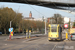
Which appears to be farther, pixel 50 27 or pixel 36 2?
pixel 50 27

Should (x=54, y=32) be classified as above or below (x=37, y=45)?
above

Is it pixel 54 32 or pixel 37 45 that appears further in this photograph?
pixel 54 32

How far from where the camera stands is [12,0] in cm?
1636

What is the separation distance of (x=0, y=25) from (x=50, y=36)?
33437mm

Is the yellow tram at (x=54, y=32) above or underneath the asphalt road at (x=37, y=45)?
above

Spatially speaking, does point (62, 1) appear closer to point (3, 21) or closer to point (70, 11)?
point (70, 11)

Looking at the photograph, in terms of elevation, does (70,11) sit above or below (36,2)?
below

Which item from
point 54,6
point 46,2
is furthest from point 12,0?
point 54,6

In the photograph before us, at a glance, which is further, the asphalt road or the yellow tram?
the yellow tram

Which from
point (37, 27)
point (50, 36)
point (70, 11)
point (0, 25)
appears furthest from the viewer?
point (37, 27)

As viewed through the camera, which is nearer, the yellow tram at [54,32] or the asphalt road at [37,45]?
the asphalt road at [37,45]

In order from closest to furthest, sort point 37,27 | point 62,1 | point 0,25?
point 62,1 → point 0,25 → point 37,27

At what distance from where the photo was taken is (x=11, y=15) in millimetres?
54375

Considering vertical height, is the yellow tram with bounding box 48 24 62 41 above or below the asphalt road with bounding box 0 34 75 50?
above
